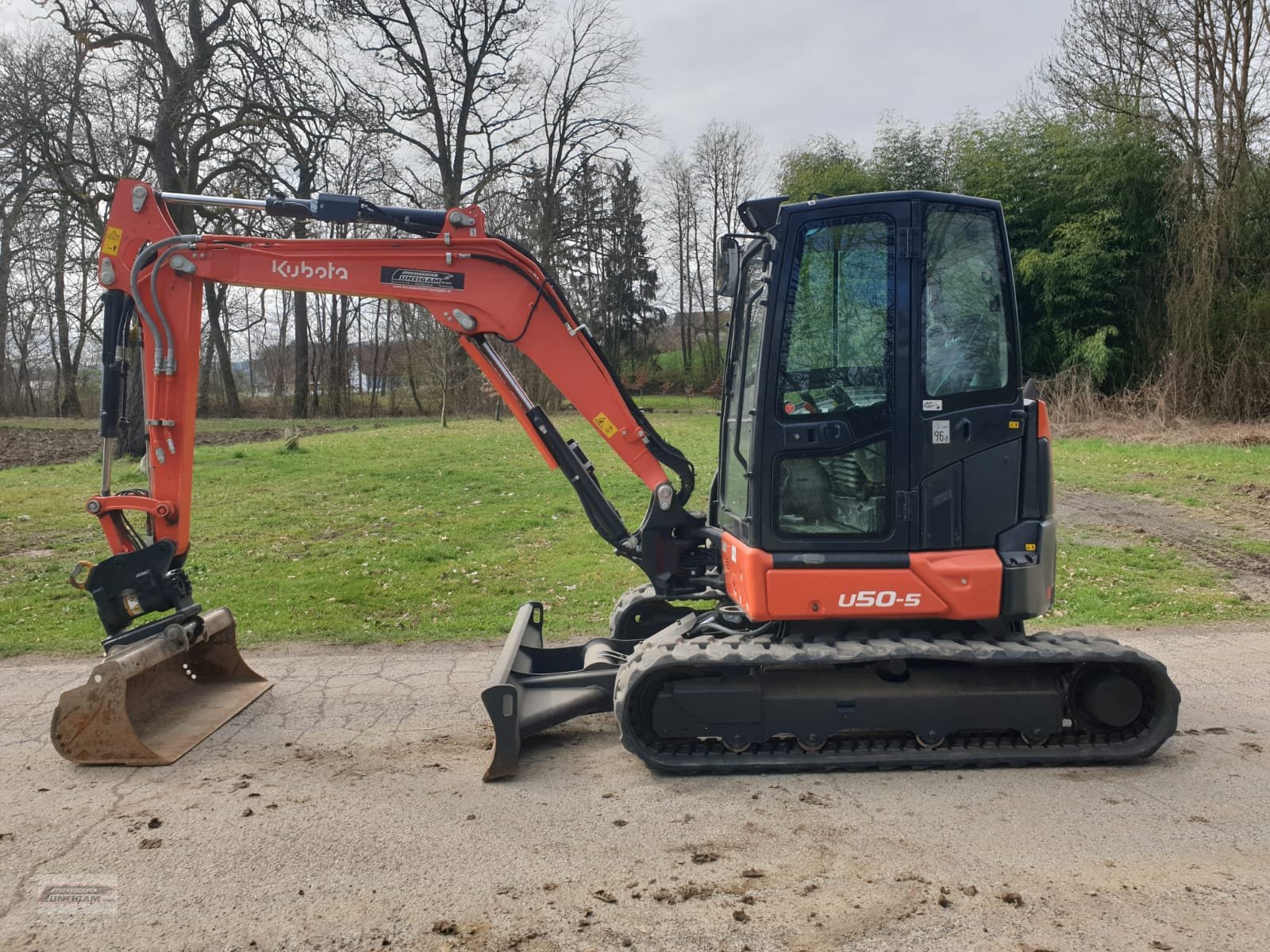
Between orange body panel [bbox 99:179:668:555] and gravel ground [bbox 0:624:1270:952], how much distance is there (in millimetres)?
1755

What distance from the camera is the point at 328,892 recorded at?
10.9 feet

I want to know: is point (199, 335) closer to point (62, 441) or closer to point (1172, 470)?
point (1172, 470)

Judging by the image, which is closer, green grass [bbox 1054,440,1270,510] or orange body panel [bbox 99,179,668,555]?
orange body panel [bbox 99,179,668,555]

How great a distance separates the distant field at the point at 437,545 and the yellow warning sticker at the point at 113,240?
10.3ft

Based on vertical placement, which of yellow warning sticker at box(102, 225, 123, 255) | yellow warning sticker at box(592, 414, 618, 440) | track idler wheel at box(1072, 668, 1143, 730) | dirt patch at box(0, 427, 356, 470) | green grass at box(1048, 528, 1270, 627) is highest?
yellow warning sticker at box(102, 225, 123, 255)

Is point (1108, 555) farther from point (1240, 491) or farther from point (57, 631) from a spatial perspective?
point (57, 631)

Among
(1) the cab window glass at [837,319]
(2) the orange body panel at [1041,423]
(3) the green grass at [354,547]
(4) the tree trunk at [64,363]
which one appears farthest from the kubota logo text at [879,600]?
(4) the tree trunk at [64,363]

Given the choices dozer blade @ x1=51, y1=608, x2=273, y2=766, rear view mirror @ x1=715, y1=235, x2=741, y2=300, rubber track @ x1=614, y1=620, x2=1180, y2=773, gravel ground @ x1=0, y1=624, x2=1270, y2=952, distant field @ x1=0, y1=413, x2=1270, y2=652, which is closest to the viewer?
gravel ground @ x1=0, y1=624, x2=1270, y2=952

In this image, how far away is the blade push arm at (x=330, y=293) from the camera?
5.05m

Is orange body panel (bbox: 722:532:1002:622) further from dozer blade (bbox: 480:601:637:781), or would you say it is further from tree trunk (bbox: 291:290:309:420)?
tree trunk (bbox: 291:290:309:420)

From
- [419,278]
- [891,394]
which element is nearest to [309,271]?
[419,278]

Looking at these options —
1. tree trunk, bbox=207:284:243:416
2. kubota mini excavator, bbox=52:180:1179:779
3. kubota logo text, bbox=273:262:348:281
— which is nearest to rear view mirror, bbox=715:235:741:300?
kubota mini excavator, bbox=52:180:1179:779

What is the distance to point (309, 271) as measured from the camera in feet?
16.6

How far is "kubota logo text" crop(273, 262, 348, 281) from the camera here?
5051 millimetres
